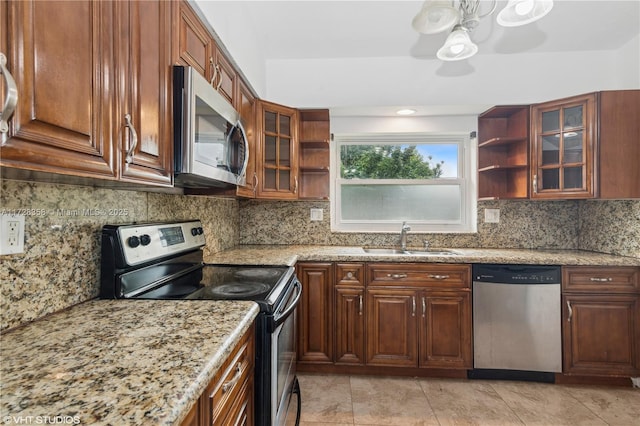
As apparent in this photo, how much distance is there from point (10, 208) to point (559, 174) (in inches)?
120

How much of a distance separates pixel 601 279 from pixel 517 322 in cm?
64

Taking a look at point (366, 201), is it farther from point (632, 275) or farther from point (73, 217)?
point (73, 217)

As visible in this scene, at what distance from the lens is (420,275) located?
215cm

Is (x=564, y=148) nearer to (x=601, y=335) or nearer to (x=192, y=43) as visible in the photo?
(x=601, y=335)

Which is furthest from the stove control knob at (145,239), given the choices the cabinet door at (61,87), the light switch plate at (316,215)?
the light switch plate at (316,215)

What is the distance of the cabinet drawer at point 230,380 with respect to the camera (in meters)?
0.76

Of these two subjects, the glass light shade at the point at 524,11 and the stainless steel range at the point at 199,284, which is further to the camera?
the glass light shade at the point at 524,11

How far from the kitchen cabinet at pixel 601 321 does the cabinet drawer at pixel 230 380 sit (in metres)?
2.20

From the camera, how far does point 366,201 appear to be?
2.88m

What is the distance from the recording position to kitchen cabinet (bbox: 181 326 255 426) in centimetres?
70

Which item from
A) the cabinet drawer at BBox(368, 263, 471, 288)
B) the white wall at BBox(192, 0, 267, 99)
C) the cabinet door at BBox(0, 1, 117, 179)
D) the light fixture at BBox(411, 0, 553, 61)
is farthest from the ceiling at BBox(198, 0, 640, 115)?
the cabinet drawer at BBox(368, 263, 471, 288)

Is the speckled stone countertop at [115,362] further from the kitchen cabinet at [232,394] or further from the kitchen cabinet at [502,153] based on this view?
the kitchen cabinet at [502,153]

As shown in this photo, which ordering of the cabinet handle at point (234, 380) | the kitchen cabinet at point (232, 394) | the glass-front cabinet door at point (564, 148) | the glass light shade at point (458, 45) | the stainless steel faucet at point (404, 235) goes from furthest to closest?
the stainless steel faucet at point (404, 235), the glass-front cabinet door at point (564, 148), the glass light shade at point (458, 45), the cabinet handle at point (234, 380), the kitchen cabinet at point (232, 394)

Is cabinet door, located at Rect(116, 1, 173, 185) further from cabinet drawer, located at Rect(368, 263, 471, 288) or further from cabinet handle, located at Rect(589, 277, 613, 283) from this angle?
cabinet handle, located at Rect(589, 277, 613, 283)
